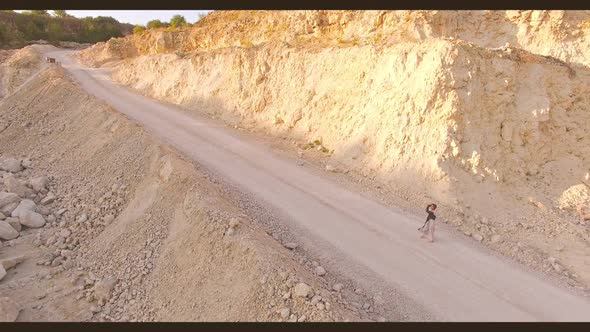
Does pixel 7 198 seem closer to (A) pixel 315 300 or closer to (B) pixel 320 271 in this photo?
(B) pixel 320 271

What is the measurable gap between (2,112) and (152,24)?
36159 millimetres

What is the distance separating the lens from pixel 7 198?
12.7 metres

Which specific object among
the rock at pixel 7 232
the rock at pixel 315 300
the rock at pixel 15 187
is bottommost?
the rock at pixel 7 232

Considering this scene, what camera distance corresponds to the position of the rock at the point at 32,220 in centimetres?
1200

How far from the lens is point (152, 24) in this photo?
53.2 meters

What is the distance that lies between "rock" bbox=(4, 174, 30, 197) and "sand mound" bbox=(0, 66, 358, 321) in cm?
90

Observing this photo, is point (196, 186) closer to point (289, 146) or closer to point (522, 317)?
point (289, 146)

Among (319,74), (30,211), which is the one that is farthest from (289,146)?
(30,211)

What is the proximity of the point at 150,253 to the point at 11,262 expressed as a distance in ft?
12.5

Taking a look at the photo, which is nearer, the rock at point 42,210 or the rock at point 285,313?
the rock at point 285,313

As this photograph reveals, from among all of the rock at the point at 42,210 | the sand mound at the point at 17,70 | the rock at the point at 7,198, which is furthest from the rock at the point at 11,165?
the sand mound at the point at 17,70

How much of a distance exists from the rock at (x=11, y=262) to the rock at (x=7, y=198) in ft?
9.81

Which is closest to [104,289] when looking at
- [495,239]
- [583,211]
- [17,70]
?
[495,239]

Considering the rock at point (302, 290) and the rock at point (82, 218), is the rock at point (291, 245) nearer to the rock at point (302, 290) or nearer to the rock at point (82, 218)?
the rock at point (302, 290)
